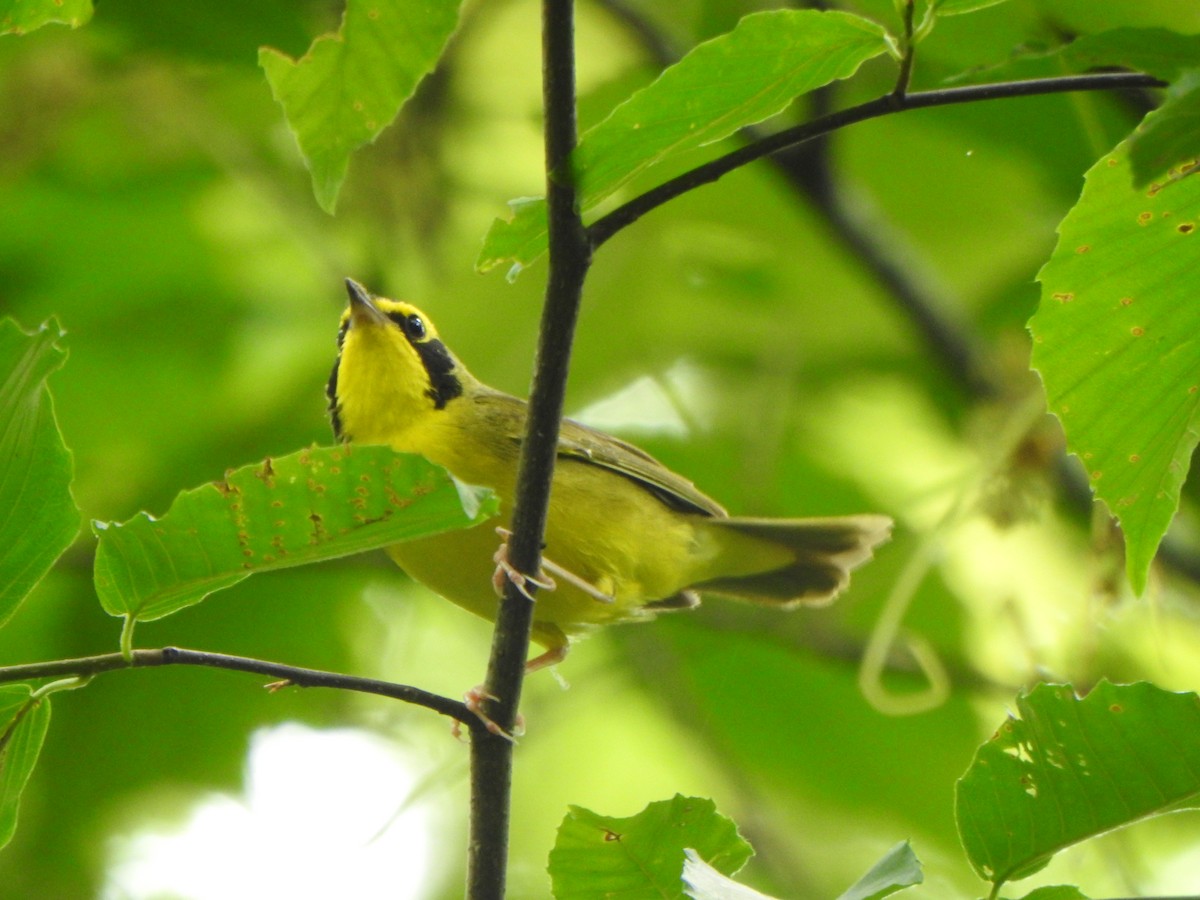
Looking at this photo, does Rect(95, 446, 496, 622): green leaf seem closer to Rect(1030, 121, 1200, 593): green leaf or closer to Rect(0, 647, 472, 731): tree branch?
Rect(0, 647, 472, 731): tree branch

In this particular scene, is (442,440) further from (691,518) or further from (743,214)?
(743,214)

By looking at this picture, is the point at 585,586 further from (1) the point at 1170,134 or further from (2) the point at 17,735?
(1) the point at 1170,134

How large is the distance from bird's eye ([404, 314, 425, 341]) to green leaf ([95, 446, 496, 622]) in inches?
121

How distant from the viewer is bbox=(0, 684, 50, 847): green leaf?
2002mm

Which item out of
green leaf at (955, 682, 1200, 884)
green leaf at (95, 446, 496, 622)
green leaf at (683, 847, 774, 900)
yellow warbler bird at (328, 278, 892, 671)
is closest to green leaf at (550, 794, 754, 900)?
green leaf at (683, 847, 774, 900)

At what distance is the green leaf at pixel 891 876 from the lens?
1.84 metres

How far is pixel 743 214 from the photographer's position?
5742 millimetres

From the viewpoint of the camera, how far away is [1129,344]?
6.83ft

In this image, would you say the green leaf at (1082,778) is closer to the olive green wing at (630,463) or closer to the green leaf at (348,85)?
the green leaf at (348,85)

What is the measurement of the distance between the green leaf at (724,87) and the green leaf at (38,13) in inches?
34.1

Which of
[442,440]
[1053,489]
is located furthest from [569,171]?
[1053,489]

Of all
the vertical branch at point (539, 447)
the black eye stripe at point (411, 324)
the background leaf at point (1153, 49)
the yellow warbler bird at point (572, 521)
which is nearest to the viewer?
the background leaf at point (1153, 49)

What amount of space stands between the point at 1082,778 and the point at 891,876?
0.34m

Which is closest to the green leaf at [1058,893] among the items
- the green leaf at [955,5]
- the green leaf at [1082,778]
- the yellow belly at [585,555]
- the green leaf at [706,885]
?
the green leaf at [1082,778]
